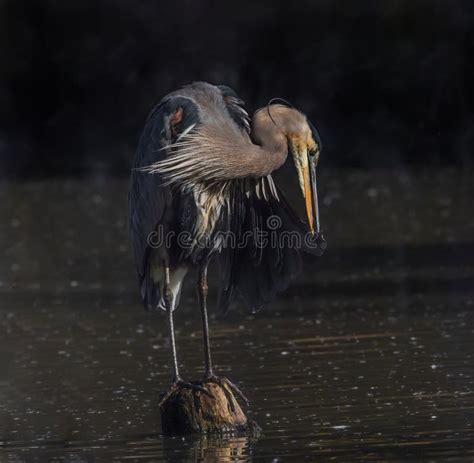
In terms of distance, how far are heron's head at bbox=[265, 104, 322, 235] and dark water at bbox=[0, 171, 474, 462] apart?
3.78 feet

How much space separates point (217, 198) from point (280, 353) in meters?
1.65

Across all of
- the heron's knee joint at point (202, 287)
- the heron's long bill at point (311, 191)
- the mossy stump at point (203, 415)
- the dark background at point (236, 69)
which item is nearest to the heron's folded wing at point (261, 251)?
the heron's knee joint at point (202, 287)

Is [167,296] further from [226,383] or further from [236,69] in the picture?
[236,69]

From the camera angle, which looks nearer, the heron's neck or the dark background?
the heron's neck

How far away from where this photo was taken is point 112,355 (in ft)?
33.9

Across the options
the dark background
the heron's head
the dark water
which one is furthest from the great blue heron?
the dark background

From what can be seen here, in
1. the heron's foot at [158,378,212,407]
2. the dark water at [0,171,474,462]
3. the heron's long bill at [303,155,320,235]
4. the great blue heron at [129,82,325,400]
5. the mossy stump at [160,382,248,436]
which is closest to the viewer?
the dark water at [0,171,474,462]

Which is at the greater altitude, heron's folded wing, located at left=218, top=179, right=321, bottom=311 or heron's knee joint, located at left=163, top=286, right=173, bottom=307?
heron's folded wing, located at left=218, top=179, right=321, bottom=311

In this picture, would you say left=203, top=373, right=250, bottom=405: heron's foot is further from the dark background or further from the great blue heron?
the dark background

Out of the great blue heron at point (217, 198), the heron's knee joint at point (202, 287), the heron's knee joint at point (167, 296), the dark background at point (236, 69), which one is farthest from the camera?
the dark background at point (236, 69)

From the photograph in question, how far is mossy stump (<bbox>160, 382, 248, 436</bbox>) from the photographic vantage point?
8055 mm

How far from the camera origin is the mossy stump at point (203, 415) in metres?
8.05

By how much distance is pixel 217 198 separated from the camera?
868 centimetres

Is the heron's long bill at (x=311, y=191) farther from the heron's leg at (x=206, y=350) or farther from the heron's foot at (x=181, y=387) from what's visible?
the heron's foot at (x=181, y=387)
